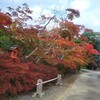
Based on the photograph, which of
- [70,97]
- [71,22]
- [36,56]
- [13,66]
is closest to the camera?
[13,66]

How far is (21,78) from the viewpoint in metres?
11.2

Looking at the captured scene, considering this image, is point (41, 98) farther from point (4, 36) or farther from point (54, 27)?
point (54, 27)

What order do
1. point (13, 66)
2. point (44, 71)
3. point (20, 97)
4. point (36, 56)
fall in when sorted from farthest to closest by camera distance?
point (36, 56)
point (44, 71)
point (20, 97)
point (13, 66)

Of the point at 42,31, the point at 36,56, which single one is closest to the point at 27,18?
the point at 42,31

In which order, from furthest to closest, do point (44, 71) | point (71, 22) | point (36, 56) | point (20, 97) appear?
point (71, 22) < point (36, 56) < point (44, 71) < point (20, 97)

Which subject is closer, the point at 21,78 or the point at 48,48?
the point at 21,78

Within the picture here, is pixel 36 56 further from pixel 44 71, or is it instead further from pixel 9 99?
pixel 9 99

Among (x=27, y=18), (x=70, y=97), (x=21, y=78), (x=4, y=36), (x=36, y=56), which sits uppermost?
(x=27, y=18)

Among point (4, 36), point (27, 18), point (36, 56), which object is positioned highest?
point (27, 18)

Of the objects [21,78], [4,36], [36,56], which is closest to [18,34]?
[4,36]

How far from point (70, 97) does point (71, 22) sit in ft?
20.9

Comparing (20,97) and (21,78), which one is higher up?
(21,78)

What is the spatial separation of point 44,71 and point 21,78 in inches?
114

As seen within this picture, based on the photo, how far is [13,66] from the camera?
1059 cm
